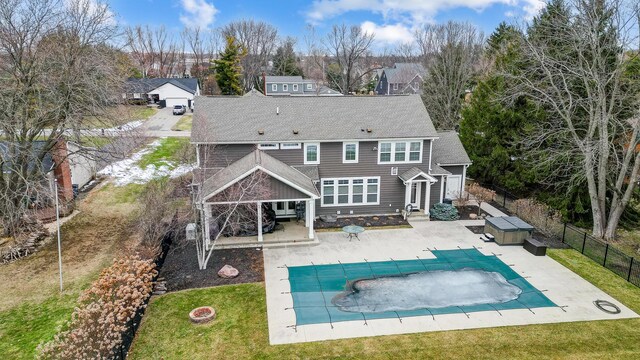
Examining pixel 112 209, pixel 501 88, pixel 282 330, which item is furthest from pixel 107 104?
pixel 501 88

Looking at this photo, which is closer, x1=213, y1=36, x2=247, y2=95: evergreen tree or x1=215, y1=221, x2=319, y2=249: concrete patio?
x1=215, y1=221, x2=319, y2=249: concrete patio

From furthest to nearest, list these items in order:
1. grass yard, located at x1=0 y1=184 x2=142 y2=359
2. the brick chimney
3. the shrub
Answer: the shrub < the brick chimney < grass yard, located at x1=0 y1=184 x2=142 y2=359

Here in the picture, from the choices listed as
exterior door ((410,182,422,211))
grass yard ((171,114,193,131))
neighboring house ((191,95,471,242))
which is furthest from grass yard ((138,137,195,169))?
exterior door ((410,182,422,211))

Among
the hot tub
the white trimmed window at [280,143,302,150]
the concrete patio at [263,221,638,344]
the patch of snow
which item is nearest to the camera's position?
the concrete patio at [263,221,638,344]

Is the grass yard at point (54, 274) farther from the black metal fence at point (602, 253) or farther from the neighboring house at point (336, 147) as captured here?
the black metal fence at point (602, 253)

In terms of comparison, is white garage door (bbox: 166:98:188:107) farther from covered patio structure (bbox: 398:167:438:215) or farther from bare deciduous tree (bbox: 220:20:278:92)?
covered patio structure (bbox: 398:167:438:215)

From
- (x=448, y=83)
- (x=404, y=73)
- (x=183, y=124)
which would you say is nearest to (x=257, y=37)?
(x=404, y=73)

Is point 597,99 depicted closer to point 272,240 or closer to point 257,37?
point 272,240
